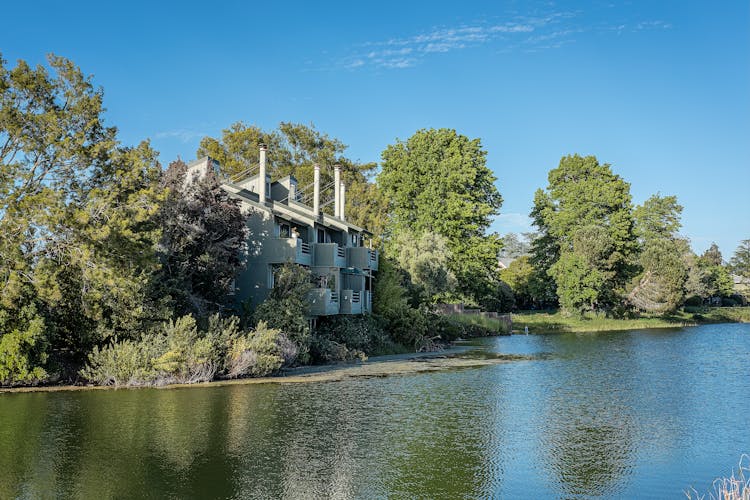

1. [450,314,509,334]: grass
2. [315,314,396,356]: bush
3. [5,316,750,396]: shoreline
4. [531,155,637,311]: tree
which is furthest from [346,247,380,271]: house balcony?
[531,155,637,311]: tree

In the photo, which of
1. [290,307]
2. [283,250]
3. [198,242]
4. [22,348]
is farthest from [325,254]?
[22,348]

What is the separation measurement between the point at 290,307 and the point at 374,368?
16.8ft

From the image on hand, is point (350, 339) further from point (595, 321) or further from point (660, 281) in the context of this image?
point (660, 281)

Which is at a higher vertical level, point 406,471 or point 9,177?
point 9,177

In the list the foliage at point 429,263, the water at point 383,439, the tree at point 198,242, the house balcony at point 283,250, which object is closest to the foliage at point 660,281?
the foliage at point 429,263

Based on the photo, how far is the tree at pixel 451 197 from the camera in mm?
65938

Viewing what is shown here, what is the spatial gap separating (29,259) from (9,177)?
3132 mm

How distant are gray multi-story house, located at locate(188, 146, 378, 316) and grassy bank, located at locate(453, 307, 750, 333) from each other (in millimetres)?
18873

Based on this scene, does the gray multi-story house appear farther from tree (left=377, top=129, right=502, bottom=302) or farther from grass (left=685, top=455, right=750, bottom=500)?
grass (left=685, top=455, right=750, bottom=500)

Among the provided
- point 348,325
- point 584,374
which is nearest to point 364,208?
point 348,325

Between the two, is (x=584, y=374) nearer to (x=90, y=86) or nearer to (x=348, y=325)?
(x=348, y=325)

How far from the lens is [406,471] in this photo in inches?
547

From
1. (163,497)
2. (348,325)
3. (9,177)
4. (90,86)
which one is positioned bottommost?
(163,497)

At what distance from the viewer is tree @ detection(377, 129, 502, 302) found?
65938 mm
